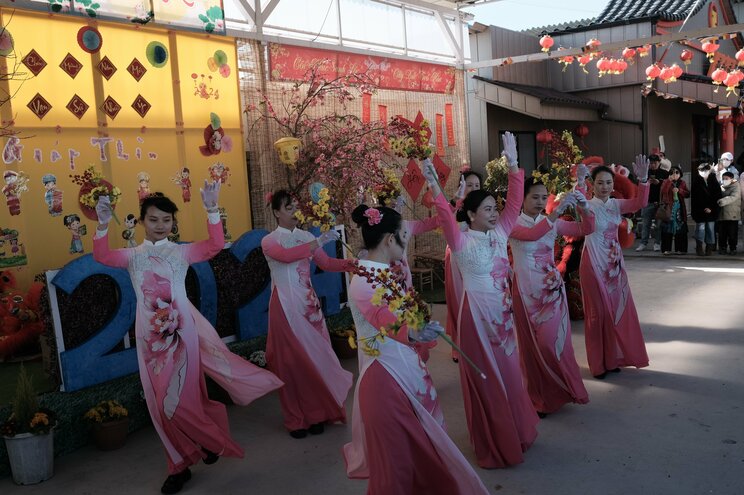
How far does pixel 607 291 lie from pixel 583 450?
145 centimetres

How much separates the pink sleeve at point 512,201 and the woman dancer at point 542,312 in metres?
0.52

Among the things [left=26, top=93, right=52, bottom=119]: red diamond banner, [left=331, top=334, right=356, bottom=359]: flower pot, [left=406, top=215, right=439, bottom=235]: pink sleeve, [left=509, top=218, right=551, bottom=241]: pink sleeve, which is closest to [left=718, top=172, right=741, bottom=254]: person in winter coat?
[left=331, top=334, right=356, bottom=359]: flower pot

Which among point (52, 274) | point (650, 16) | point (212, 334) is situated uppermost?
point (650, 16)

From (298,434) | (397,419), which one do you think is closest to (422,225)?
(298,434)

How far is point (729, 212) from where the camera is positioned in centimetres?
938

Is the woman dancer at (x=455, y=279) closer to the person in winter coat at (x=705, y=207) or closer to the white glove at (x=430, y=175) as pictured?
the white glove at (x=430, y=175)

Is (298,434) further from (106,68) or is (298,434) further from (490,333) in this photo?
(106,68)

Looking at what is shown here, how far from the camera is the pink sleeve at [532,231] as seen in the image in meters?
3.93

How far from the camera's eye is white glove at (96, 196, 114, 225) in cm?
333

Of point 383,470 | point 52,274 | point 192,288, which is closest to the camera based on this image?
point 383,470

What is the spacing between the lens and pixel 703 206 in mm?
9383

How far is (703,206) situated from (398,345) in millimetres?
8297

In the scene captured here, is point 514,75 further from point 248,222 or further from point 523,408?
point 523,408

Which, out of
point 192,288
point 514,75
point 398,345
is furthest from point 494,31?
point 398,345
